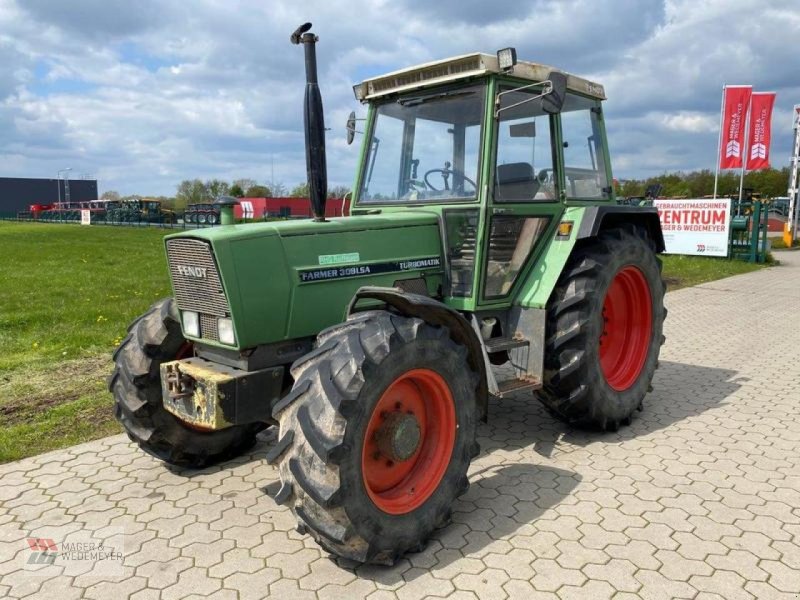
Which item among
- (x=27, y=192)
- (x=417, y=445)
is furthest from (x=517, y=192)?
(x=27, y=192)

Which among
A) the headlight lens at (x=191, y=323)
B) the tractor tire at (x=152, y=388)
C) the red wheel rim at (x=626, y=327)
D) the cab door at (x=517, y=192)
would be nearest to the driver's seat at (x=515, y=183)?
the cab door at (x=517, y=192)

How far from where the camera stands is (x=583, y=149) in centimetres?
505

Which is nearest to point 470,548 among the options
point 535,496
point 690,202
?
point 535,496

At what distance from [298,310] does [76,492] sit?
188 cm

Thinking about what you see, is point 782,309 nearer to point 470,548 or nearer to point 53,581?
point 470,548

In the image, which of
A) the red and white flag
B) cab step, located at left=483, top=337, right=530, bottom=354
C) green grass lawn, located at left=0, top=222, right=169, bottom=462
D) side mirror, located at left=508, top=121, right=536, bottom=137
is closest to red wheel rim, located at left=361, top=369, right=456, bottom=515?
cab step, located at left=483, top=337, right=530, bottom=354

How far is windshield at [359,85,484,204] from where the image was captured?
425 centimetres

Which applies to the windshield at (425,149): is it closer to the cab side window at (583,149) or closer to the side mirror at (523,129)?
the side mirror at (523,129)

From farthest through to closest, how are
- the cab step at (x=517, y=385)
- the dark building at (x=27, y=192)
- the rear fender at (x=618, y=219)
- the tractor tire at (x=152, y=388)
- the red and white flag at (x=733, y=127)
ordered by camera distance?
the dark building at (x=27, y=192), the red and white flag at (x=733, y=127), the rear fender at (x=618, y=219), the cab step at (x=517, y=385), the tractor tire at (x=152, y=388)

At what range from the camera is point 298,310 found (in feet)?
11.6

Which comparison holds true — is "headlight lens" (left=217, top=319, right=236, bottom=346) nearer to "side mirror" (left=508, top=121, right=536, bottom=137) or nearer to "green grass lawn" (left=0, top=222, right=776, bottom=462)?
"green grass lawn" (left=0, top=222, right=776, bottom=462)

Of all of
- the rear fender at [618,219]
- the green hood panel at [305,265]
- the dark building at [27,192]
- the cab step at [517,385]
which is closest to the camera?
the green hood panel at [305,265]

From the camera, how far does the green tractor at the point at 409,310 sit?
9.65 feet

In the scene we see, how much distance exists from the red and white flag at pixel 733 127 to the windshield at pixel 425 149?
2068 cm
